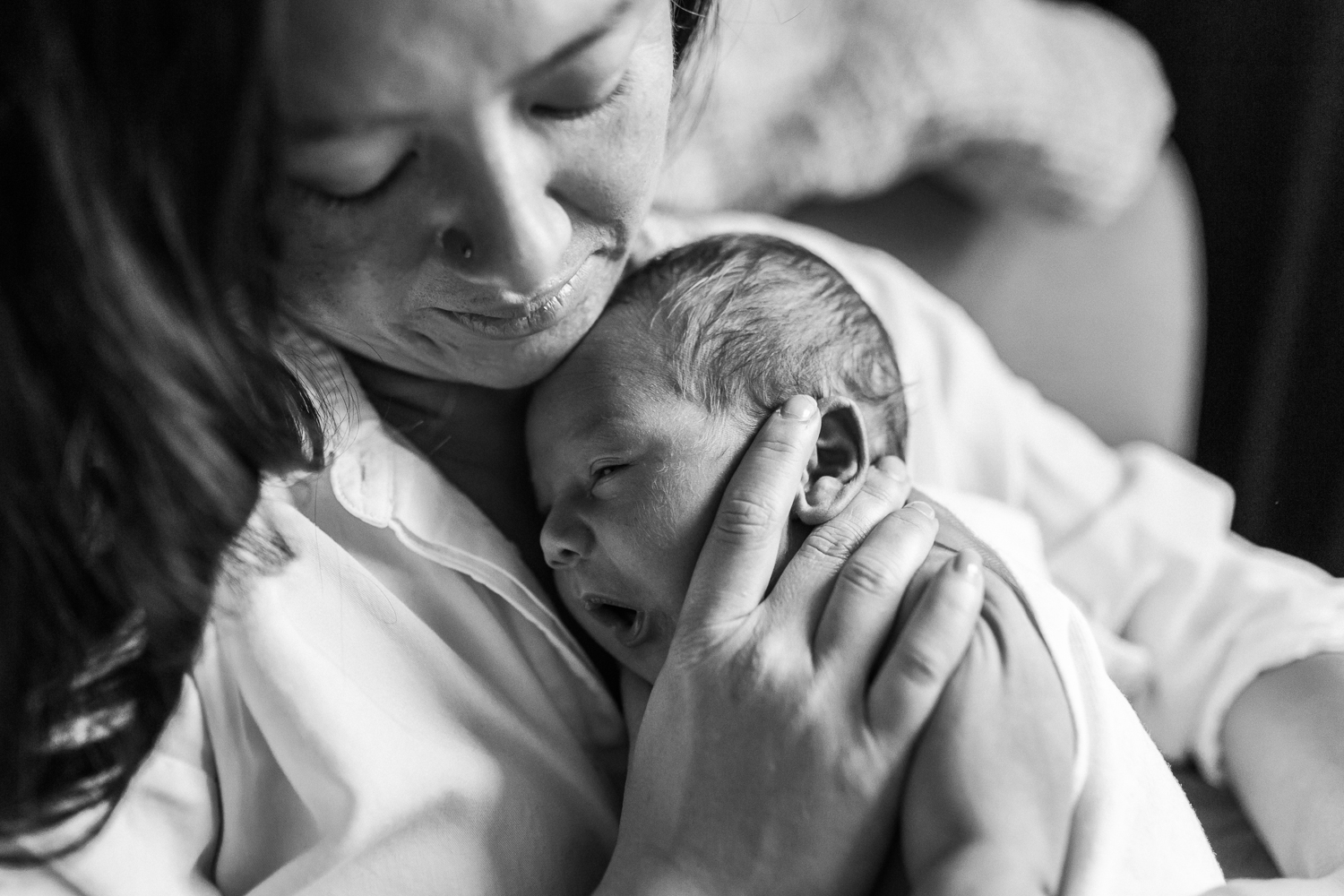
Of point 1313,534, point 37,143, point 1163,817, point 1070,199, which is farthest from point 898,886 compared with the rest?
point 1313,534

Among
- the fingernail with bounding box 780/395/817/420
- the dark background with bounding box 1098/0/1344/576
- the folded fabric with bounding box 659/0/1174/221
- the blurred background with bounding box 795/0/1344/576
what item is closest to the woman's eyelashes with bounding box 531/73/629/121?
the fingernail with bounding box 780/395/817/420

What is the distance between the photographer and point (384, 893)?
752 mm

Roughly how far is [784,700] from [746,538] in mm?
108

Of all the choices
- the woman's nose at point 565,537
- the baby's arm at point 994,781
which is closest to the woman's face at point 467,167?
the woman's nose at point 565,537

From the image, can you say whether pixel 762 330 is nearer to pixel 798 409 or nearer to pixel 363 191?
pixel 798 409

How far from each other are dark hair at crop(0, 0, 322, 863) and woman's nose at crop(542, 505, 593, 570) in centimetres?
19

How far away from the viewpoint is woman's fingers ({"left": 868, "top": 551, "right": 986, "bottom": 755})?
70 centimetres

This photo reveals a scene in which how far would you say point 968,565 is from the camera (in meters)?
0.73

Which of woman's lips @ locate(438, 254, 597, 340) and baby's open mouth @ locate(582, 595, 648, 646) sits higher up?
woman's lips @ locate(438, 254, 597, 340)

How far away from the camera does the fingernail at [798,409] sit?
2.63ft

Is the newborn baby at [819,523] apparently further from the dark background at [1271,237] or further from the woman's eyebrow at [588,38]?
the dark background at [1271,237]

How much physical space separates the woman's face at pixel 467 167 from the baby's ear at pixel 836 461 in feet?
0.63

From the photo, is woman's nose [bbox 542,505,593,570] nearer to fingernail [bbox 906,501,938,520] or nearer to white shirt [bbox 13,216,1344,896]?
white shirt [bbox 13,216,1344,896]

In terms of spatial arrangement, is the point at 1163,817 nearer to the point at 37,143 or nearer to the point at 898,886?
the point at 898,886
